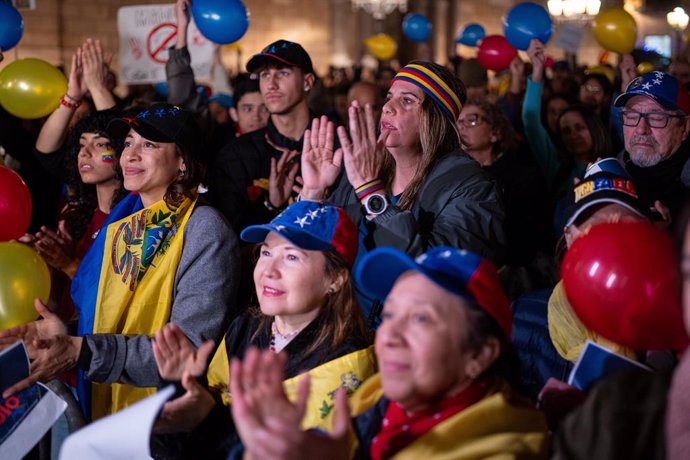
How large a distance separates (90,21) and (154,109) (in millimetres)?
10570

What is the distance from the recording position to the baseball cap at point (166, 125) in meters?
3.02

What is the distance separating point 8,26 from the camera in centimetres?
455

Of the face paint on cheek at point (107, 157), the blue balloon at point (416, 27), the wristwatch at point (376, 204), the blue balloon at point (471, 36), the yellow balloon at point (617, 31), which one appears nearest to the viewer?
the wristwatch at point (376, 204)

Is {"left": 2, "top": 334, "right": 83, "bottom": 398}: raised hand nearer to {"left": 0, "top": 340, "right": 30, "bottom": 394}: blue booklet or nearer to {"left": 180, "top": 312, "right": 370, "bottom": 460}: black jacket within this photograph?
{"left": 0, "top": 340, "right": 30, "bottom": 394}: blue booklet

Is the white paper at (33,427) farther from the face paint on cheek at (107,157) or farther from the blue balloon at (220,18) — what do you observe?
the blue balloon at (220,18)

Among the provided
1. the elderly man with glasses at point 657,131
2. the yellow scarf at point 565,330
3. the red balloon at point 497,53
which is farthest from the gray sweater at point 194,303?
the red balloon at point 497,53

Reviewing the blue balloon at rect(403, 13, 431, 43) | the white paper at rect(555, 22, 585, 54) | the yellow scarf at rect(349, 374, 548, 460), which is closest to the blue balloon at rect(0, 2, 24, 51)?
the yellow scarf at rect(349, 374, 548, 460)

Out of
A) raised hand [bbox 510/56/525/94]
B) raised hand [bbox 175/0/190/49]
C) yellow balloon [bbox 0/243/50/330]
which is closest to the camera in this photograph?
yellow balloon [bbox 0/243/50/330]

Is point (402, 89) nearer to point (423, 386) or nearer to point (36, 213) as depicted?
point (423, 386)

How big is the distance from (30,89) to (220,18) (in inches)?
46.4

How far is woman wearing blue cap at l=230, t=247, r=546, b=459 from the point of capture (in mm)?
1706

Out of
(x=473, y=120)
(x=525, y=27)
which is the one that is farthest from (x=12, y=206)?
(x=525, y=27)

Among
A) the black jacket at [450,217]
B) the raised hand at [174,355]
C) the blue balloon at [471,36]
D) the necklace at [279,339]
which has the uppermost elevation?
the blue balloon at [471,36]

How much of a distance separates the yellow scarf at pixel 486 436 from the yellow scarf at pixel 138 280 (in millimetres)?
1380
